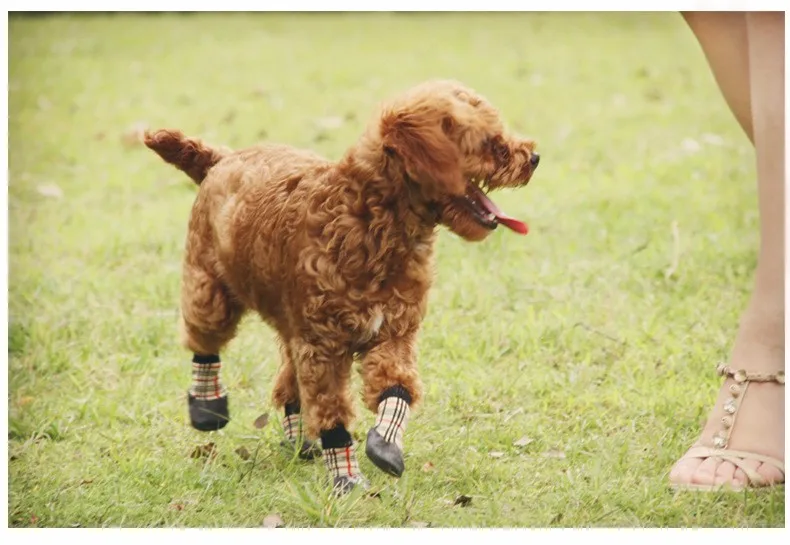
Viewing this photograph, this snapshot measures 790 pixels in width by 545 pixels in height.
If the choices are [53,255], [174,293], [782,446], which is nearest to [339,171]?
[782,446]

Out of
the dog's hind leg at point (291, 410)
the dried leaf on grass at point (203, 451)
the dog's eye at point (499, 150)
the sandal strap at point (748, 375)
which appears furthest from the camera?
the dried leaf on grass at point (203, 451)

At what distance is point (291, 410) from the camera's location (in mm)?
3701

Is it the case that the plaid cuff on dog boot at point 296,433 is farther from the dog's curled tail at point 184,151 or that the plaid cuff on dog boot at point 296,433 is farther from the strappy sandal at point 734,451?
the strappy sandal at point 734,451

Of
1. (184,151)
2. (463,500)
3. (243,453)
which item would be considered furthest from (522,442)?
(184,151)

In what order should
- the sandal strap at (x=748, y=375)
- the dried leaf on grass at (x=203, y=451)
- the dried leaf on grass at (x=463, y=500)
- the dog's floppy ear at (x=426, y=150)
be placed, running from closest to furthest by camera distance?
the dog's floppy ear at (x=426, y=150) < the dried leaf on grass at (x=463, y=500) < the sandal strap at (x=748, y=375) < the dried leaf on grass at (x=203, y=451)

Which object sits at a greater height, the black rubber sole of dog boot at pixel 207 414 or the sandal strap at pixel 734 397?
the sandal strap at pixel 734 397

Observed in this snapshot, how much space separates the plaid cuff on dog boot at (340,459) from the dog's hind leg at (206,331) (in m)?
0.56


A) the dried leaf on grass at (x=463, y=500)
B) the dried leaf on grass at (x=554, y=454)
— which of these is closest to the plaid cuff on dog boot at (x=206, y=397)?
the dried leaf on grass at (x=463, y=500)

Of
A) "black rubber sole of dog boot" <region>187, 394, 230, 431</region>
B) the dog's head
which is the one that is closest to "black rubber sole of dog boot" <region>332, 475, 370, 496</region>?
"black rubber sole of dog boot" <region>187, 394, 230, 431</region>

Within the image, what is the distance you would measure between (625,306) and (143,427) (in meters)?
2.10

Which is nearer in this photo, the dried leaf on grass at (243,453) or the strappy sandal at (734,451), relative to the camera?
the strappy sandal at (734,451)

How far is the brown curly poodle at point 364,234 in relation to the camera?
301 centimetres

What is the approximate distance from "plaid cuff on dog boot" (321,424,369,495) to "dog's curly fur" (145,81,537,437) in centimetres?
5

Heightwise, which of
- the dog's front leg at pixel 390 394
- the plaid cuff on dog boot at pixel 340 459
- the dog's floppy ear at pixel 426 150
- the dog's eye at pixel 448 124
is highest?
the dog's eye at pixel 448 124
